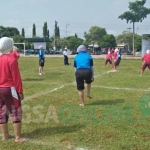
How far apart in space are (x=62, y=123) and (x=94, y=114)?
0.97 metres

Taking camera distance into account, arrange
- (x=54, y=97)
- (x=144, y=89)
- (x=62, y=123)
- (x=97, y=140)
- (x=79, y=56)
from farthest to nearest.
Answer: (x=144, y=89) → (x=54, y=97) → (x=79, y=56) → (x=62, y=123) → (x=97, y=140)

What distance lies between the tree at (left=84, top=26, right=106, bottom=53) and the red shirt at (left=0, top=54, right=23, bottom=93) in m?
86.3

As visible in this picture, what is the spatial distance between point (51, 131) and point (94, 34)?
87.1 m

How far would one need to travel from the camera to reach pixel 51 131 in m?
5.38

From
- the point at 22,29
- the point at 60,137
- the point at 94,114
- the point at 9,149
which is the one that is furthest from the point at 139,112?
the point at 22,29

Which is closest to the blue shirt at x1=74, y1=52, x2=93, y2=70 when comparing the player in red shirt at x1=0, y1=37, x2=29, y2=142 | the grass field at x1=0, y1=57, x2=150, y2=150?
the grass field at x1=0, y1=57, x2=150, y2=150

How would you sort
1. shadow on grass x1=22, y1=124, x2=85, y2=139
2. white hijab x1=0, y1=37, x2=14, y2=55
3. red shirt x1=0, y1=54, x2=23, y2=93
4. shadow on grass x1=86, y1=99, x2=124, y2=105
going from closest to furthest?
red shirt x1=0, y1=54, x2=23, y2=93
white hijab x1=0, y1=37, x2=14, y2=55
shadow on grass x1=22, y1=124, x2=85, y2=139
shadow on grass x1=86, y1=99, x2=124, y2=105

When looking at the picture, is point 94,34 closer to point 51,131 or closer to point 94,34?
point 94,34

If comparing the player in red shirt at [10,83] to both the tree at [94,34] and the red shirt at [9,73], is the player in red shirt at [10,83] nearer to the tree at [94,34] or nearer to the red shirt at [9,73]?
the red shirt at [9,73]

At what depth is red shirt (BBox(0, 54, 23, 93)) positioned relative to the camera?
14.8 feet

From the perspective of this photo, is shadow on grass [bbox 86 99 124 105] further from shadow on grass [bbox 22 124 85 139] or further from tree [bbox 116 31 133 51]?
tree [bbox 116 31 133 51]

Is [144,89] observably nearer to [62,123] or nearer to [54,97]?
[54,97]

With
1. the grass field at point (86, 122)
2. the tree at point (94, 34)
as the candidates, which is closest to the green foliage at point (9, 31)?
the tree at point (94, 34)

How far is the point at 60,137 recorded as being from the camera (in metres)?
5.05
